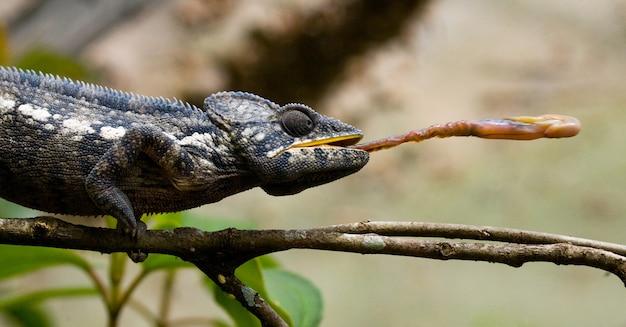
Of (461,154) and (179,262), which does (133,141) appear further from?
(461,154)

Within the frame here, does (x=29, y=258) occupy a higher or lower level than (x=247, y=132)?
lower

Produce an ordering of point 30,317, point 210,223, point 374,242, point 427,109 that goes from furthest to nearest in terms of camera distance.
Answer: point 427,109 → point 30,317 → point 210,223 → point 374,242

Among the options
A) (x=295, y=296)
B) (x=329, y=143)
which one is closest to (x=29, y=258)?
(x=295, y=296)

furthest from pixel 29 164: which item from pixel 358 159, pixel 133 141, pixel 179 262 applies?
pixel 358 159

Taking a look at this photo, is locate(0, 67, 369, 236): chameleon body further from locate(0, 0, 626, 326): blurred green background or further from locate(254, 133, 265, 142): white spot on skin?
locate(0, 0, 626, 326): blurred green background

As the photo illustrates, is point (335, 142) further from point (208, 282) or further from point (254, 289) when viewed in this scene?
point (208, 282)

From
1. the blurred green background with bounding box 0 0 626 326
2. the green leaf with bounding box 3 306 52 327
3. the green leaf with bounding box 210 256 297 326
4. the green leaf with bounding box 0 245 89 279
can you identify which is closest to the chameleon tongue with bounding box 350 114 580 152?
the green leaf with bounding box 210 256 297 326

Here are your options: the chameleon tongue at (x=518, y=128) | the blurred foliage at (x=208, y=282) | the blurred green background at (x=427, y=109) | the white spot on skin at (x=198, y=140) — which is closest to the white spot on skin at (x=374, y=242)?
the chameleon tongue at (x=518, y=128)
